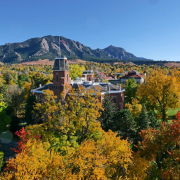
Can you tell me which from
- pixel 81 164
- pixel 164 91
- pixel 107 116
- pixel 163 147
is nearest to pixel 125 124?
pixel 107 116

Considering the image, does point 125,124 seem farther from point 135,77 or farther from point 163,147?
point 135,77

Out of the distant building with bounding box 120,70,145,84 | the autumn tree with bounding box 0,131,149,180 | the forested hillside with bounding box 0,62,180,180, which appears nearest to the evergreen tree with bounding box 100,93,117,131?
the forested hillside with bounding box 0,62,180,180

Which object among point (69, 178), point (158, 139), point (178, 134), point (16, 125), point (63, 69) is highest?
point (63, 69)

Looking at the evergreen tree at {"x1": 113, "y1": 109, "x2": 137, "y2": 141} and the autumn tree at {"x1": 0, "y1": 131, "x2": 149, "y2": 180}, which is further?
the evergreen tree at {"x1": 113, "y1": 109, "x2": 137, "y2": 141}

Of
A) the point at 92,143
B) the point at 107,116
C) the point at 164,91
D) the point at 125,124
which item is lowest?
the point at 125,124

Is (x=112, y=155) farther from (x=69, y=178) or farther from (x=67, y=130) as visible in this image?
(x=67, y=130)

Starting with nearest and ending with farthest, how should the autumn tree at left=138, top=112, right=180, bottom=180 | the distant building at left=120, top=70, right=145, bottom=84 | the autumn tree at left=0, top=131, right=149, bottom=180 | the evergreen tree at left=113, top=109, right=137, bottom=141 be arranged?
1. the autumn tree at left=0, top=131, right=149, bottom=180
2. the autumn tree at left=138, top=112, right=180, bottom=180
3. the evergreen tree at left=113, top=109, right=137, bottom=141
4. the distant building at left=120, top=70, right=145, bottom=84

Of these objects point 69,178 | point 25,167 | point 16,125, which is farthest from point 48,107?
point 16,125

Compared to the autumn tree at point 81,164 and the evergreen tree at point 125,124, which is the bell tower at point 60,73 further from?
the autumn tree at point 81,164

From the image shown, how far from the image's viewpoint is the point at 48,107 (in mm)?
22750

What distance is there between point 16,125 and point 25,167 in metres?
25.4

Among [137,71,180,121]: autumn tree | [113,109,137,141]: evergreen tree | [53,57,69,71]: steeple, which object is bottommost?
[113,109,137,141]: evergreen tree

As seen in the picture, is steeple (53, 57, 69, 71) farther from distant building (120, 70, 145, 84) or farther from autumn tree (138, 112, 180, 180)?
distant building (120, 70, 145, 84)

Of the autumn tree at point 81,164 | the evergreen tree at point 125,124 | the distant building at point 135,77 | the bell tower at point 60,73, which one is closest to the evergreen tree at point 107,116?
the evergreen tree at point 125,124
